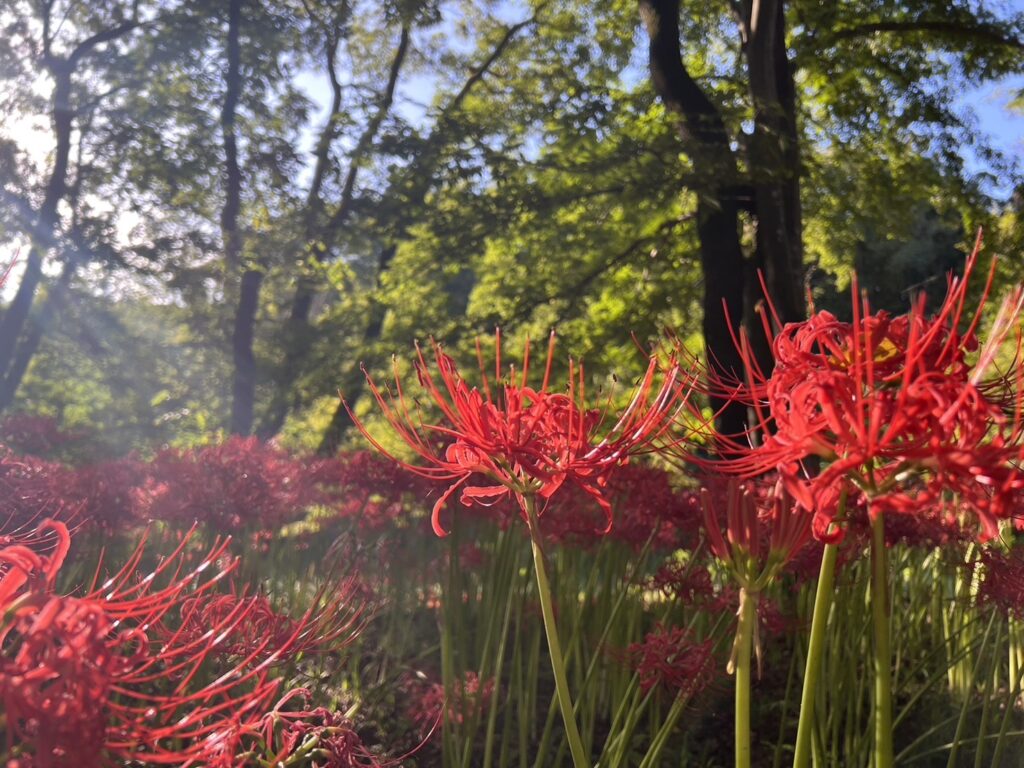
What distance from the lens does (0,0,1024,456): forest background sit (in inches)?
260

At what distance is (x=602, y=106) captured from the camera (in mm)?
6988

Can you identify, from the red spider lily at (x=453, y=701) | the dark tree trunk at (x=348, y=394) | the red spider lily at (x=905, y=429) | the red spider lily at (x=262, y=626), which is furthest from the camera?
the dark tree trunk at (x=348, y=394)

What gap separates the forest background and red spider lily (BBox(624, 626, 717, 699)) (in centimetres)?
328

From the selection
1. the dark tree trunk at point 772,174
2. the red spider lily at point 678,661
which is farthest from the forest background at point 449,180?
the red spider lily at point 678,661

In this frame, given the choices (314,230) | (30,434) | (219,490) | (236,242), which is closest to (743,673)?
(219,490)

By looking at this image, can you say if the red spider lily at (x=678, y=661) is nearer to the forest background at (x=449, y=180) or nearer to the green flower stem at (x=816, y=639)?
the green flower stem at (x=816, y=639)

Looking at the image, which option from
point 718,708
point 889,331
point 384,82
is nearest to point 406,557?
point 718,708

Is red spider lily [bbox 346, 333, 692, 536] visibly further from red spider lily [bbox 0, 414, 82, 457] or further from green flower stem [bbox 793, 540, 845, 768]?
red spider lily [bbox 0, 414, 82, 457]

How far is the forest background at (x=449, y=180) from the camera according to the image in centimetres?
660

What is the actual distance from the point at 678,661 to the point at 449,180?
6198 mm

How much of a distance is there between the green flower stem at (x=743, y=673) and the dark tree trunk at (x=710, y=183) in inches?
182

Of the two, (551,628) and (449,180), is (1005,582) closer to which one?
(551,628)

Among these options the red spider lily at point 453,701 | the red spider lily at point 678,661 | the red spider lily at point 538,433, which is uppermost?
the red spider lily at point 538,433

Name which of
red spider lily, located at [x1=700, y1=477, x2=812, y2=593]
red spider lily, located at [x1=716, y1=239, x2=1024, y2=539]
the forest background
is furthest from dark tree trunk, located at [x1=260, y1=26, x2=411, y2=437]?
red spider lily, located at [x1=716, y1=239, x2=1024, y2=539]
